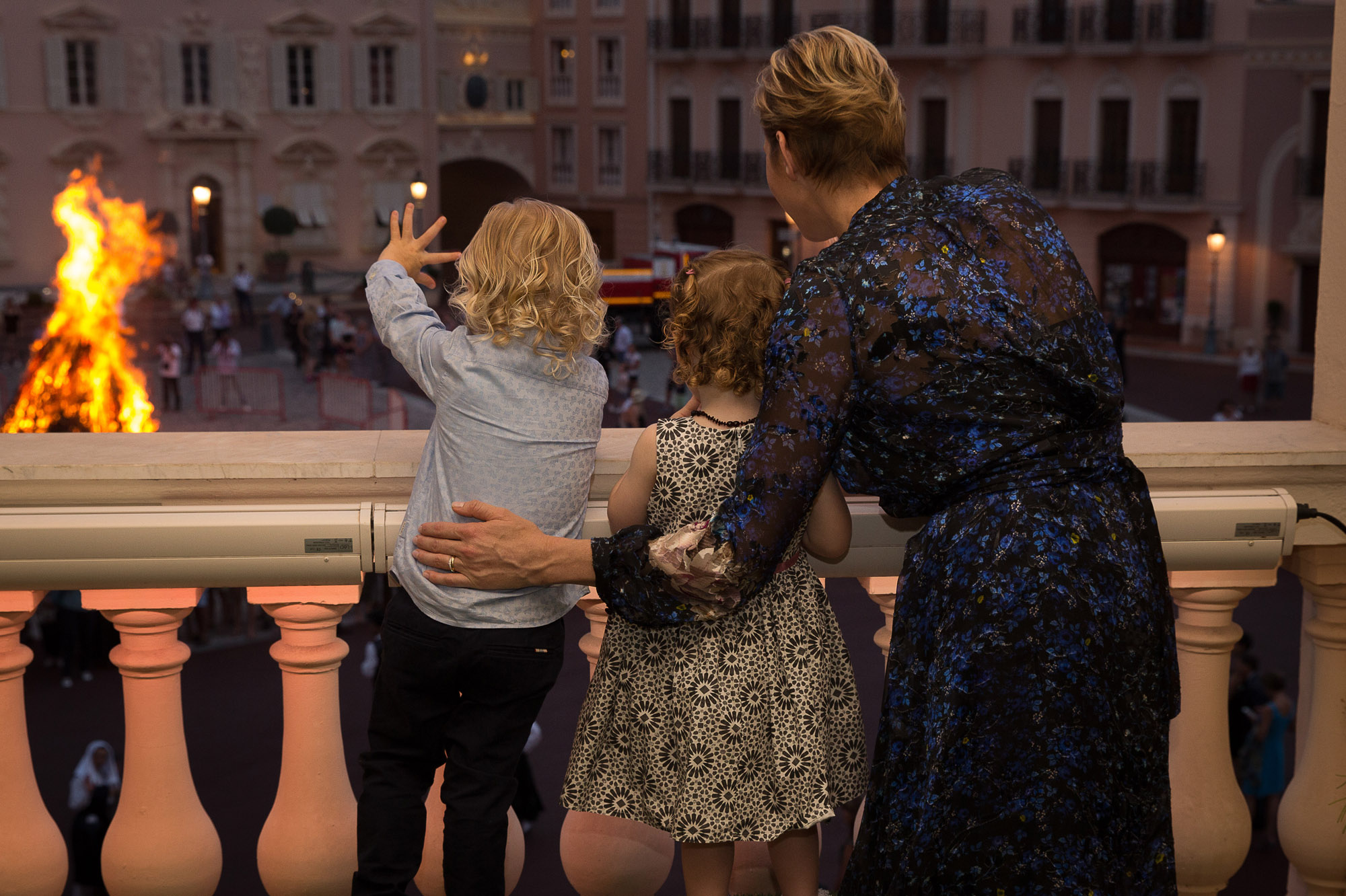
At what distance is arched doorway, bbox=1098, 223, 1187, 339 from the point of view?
101ft

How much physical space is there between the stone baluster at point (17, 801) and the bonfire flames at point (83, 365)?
7566 mm

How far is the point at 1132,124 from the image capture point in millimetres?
31438

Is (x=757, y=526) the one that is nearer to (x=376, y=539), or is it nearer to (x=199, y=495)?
(x=376, y=539)

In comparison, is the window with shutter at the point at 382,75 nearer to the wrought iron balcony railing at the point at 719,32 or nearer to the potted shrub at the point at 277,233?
the potted shrub at the point at 277,233

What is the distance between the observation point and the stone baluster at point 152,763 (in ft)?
7.47

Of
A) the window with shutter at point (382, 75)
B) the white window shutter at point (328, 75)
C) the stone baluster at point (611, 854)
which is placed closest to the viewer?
the stone baluster at point (611, 854)

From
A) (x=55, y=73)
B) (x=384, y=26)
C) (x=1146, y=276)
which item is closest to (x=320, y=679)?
(x=1146, y=276)

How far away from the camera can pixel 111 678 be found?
13008mm

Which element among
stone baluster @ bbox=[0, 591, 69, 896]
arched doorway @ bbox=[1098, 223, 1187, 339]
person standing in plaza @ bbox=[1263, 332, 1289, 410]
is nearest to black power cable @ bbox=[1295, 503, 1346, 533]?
stone baluster @ bbox=[0, 591, 69, 896]

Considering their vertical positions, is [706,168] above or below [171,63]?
below

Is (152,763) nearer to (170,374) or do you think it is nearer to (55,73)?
(170,374)

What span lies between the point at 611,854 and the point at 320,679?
1.87 ft

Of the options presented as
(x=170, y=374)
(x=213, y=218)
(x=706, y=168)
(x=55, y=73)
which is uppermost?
(x=55, y=73)

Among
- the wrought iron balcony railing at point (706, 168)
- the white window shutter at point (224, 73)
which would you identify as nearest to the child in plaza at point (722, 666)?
the wrought iron balcony railing at point (706, 168)
